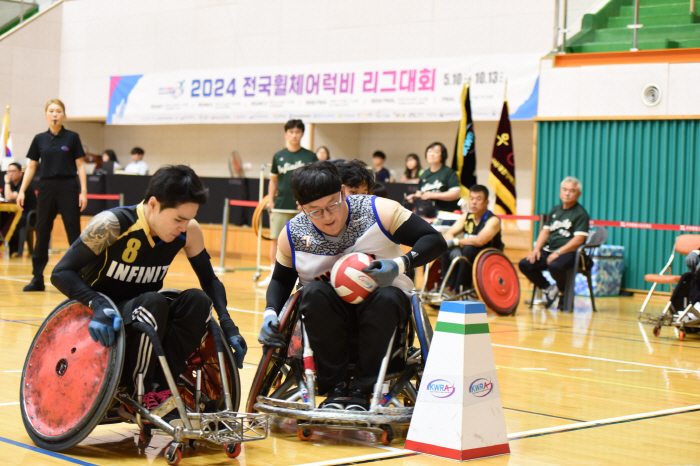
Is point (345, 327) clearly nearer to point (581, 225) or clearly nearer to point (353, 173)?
point (353, 173)

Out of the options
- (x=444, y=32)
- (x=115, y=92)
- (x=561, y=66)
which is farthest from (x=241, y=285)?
(x=115, y=92)

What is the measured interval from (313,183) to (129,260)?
76 centimetres

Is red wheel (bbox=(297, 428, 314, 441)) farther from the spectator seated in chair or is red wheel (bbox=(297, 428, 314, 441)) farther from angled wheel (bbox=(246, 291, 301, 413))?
the spectator seated in chair

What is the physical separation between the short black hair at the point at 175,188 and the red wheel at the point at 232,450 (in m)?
0.86

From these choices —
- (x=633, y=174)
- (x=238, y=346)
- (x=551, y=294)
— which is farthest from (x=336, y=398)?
(x=633, y=174)

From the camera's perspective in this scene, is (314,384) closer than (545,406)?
Yes

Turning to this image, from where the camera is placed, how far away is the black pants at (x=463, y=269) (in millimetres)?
8266

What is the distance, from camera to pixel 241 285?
31.8ft

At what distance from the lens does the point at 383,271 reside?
10.8ft

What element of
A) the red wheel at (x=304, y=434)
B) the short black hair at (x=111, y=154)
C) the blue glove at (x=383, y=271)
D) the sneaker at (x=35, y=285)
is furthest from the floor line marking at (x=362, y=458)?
the short black hair at (x=111, y=154)

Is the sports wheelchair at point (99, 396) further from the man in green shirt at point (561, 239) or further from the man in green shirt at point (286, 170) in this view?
the man in green shirt at point (561, 239)

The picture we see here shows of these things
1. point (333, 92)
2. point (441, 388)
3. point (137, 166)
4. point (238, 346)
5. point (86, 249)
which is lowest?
point (441, 388)

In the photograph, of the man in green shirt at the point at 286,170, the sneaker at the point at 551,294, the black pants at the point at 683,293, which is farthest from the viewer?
the sneaker at the point at 551,294

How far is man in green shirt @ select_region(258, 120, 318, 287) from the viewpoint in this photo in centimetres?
859
